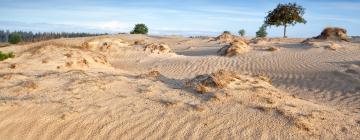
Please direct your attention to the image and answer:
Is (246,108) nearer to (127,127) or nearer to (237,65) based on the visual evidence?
(127,127)

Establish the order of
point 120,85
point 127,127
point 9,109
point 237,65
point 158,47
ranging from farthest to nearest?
1. point 158,47
2. point 237,65
3. point 120,85
4. point 9,109
5. point 127,127

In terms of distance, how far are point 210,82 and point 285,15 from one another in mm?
31281

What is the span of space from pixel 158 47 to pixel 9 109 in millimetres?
12601

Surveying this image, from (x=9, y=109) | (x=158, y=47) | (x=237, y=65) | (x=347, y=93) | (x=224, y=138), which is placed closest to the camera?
(x=224, y=138)

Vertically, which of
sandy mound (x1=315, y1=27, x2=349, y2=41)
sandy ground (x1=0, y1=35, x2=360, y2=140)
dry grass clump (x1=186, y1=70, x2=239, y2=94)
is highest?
sandy mound (x1=315, y1=27, x2=349, y2=41)

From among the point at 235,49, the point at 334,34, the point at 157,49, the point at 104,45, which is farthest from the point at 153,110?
the point at 334,34

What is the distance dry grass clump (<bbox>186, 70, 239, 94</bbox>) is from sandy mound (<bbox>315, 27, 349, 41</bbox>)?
597 inches

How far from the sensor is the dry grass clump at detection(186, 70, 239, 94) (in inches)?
287

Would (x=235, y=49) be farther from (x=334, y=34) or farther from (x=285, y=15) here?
(x=285, y=15)

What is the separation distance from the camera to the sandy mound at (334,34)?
21.8m

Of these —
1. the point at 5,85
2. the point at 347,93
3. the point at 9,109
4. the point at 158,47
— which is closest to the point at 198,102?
the point at 9,109

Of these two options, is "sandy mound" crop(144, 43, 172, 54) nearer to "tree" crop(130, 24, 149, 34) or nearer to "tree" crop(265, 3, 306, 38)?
"tree" crop(265, 3, 306, 38)

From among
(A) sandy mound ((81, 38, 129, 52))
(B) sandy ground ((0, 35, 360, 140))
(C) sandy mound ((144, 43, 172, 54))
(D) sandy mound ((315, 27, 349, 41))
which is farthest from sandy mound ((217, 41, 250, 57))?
(B) sandy ground ((0, 35, 360, 140))

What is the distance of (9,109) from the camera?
6.46 m
